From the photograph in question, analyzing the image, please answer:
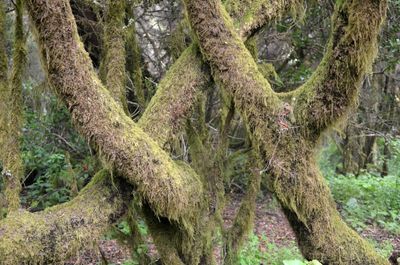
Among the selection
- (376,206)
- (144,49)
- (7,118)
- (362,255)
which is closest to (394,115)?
(376,206)

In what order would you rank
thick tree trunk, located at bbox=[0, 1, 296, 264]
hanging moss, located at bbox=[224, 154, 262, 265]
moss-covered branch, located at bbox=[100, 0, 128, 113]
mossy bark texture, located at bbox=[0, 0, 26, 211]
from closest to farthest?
thick tree trunk, located at bbox=[0, 1, 296, 264]
mossy bark texture, located at bbox=[0, 0, 26, 211]
moss-covered branch, located at bbox=[100, 0, 128, 113]
hanging moss, located at bbox=[224, 154, 262, 265]

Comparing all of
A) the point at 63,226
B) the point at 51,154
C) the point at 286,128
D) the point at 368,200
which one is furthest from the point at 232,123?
the point at 63,226

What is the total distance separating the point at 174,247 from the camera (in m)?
4.07

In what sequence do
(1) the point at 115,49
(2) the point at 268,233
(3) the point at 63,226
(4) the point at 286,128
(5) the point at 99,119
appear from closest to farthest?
(3) the point at 63,226
(5) the point at 99,119
(4) the point at 286,128
(1) the point at 115,49
(2) the point at 268,233

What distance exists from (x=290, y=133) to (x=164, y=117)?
1.04 meters

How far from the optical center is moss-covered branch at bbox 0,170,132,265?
2814 millimetres

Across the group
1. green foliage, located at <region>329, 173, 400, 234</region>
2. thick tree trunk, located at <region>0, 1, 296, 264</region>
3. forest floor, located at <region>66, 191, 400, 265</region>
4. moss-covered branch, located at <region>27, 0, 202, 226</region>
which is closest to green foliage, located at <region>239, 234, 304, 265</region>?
forest floor, located at <region>66, 191, 400, 265</region>

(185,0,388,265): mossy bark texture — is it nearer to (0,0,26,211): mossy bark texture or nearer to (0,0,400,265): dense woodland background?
(0,0,26,211): mossy bark texture

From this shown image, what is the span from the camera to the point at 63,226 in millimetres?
2986

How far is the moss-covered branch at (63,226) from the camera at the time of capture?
281 centimetres

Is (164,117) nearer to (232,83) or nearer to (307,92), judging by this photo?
(232,83)

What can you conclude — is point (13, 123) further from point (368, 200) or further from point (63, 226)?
point (368, 200)

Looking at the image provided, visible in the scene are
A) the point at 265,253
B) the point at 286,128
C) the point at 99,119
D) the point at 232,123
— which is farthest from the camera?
the point at 232,123

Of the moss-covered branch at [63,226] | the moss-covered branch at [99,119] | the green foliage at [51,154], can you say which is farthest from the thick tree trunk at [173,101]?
the green foliage at [51,154]
